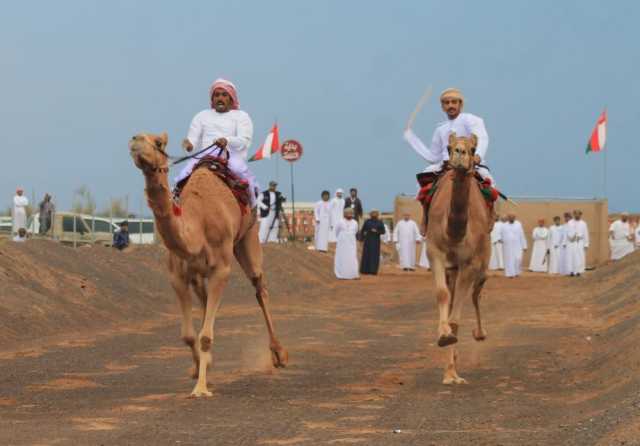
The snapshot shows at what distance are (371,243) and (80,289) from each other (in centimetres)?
1750

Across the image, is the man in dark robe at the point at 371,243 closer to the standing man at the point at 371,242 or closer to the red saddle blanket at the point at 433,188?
the standing man at the point at 371,242

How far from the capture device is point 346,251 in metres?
38.6

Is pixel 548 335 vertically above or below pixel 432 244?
below

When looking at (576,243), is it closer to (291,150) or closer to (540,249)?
(540,249)

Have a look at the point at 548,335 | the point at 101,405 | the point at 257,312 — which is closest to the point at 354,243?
the point at 257,312

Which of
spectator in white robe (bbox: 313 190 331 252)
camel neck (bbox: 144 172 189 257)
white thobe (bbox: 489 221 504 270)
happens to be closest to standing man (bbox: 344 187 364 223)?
spectator in white robe (bbox: 313 190 331 252)

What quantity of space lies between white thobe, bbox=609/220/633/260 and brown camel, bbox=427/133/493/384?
3292 cm

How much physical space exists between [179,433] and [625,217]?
38049mm

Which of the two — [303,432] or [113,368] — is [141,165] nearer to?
[303,432]

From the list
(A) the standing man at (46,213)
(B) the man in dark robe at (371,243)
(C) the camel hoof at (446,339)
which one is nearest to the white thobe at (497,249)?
(B) the man in dark robe at (371,243)

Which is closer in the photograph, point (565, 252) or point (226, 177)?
point (226, 177)

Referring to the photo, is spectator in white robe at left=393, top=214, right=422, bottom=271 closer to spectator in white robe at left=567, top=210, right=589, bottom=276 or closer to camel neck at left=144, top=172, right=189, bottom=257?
spectator in white robe at left=567, top=210, right=589, bottom=276

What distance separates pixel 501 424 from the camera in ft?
32.1

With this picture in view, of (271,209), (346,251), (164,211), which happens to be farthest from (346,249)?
(164,211)
